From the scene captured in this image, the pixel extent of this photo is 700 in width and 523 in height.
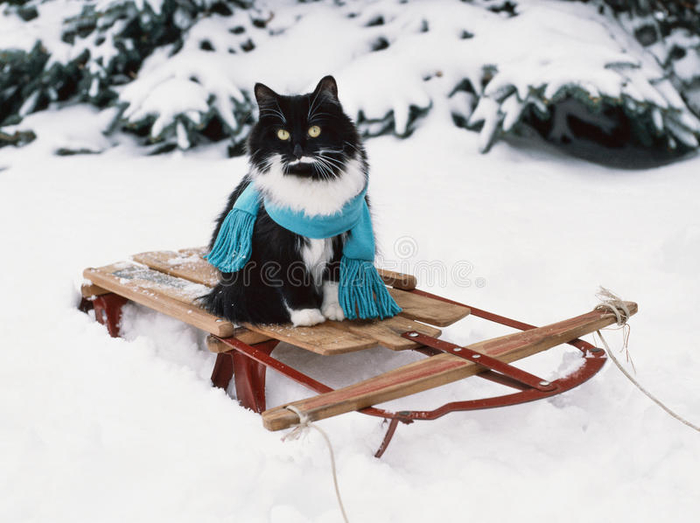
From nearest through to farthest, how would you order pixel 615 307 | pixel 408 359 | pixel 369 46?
1. pixel 615 307
2. pixel 408 359
3. pixel 369 46

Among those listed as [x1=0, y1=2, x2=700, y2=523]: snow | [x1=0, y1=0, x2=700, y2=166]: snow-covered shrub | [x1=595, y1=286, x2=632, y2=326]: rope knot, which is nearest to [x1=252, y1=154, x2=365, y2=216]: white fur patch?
[x1=0, y1=2, x2=700, y2=523]: snow

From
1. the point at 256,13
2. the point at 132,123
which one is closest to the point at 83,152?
the point at 132,123

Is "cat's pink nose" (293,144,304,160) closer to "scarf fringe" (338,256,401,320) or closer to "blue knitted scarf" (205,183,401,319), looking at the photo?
"blue knitted scarf" (205,183,401,319)

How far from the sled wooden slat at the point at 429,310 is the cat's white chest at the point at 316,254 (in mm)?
384

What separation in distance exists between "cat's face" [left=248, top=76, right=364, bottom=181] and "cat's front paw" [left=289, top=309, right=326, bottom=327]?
0.46 metres

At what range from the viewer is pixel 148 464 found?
61.9 inches

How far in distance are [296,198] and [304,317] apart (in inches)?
16.1

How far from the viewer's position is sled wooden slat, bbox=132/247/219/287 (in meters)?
2.48

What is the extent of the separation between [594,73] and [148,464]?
3319mm

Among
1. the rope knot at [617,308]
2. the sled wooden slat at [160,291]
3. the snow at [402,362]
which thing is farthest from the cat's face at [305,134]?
the rope knot at [617,308]

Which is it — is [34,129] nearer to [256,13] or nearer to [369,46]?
[256,13]

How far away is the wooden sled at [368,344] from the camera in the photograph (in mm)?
1465

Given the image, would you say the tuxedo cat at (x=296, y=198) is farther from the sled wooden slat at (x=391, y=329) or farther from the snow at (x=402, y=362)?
the snow at (x=402, y=362)

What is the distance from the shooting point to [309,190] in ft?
5.84
